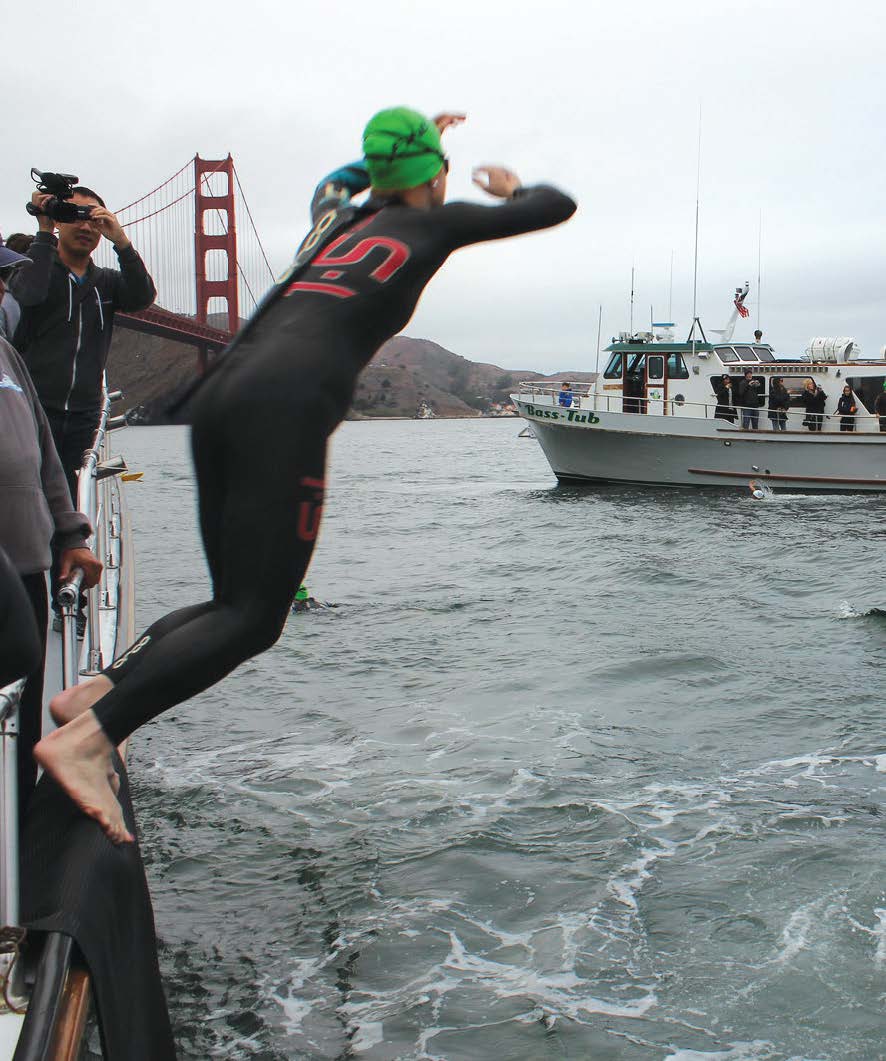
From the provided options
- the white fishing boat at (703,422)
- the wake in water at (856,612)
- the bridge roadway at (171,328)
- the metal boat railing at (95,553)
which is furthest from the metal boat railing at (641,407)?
the metal boat railing at (95,553)

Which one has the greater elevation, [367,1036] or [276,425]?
[276,425]

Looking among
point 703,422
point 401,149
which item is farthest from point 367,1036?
point 703,422

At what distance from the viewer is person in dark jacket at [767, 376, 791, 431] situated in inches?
1024

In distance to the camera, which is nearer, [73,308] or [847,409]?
[73,308]

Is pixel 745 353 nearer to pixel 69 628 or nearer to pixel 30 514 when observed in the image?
pixel 69 628

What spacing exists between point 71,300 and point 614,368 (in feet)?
80.6

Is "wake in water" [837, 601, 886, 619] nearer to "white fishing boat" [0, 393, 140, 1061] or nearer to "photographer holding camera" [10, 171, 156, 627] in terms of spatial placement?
"photographer holding camera" [10, 171, 156, 627]

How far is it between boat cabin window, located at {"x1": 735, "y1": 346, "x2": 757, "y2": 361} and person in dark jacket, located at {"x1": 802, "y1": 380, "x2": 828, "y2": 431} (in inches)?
78.3

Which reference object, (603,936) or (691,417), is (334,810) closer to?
(603,936)

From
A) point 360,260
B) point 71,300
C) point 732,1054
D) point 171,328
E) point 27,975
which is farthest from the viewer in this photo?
point 171,328

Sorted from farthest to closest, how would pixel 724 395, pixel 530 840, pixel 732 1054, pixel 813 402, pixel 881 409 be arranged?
pixel 724 395 → pixel 813 402 → pixel 881 409 → pixel 530 840 → pixel 732 1054

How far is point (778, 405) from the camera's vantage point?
26.2m

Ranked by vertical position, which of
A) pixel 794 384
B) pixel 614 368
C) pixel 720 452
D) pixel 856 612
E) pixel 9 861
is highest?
pixel 614 368

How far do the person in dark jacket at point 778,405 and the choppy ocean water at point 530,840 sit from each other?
15746mm
